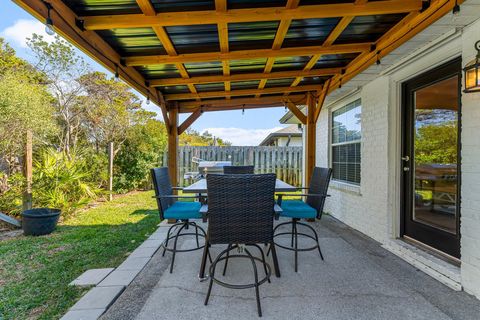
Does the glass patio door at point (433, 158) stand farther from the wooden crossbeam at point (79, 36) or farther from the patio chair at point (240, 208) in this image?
the wooden crossbeam at point (79, 36)

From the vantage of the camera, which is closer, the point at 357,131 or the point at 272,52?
the point at 272,52

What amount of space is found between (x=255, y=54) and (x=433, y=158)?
7.14ft

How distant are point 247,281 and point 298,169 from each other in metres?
6.51

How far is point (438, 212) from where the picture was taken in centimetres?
278

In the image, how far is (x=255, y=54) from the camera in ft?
9.79

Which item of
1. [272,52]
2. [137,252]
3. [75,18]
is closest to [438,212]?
[272,52]

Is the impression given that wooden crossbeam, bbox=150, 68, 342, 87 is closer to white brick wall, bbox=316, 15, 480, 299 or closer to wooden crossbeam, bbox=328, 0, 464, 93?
wooden crossbeam, bbox=328, 0, 464, 93

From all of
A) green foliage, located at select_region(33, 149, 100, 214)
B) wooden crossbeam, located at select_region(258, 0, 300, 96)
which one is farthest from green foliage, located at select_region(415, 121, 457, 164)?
green foliage, located at select_region(33, 149, 100, 214)

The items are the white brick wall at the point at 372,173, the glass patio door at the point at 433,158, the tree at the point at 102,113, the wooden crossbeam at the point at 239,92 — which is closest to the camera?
the glass patio door at the point at 433,158

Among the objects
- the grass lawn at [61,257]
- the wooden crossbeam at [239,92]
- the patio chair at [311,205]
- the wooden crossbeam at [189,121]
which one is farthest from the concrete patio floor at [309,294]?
the wooden crossbeam at [239,92]

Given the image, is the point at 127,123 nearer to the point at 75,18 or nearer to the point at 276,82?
the point at 276,82

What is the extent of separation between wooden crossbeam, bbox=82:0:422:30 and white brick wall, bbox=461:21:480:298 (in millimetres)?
579

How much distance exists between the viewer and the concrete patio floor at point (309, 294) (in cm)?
194

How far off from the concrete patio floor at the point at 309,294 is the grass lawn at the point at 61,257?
0.60 m
